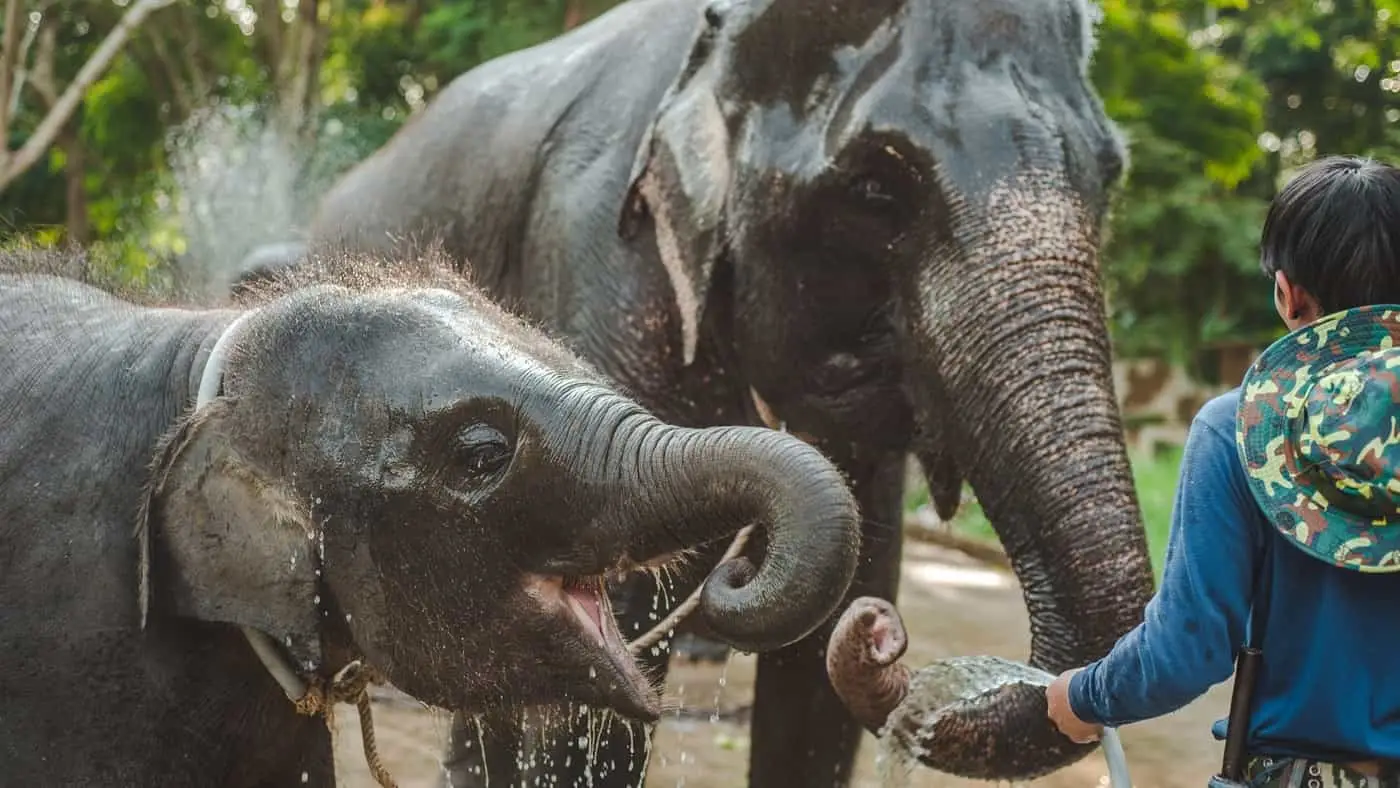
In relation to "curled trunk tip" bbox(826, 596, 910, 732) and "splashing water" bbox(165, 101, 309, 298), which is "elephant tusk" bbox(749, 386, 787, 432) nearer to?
"curled trunk tip" bbox(826, 596, 910, 732)

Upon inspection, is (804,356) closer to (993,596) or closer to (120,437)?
(120,437)

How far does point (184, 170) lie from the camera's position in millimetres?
14461

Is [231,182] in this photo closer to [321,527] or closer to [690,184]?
[690,184]

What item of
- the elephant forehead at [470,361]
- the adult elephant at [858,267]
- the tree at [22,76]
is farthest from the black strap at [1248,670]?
the tree at [22,76]

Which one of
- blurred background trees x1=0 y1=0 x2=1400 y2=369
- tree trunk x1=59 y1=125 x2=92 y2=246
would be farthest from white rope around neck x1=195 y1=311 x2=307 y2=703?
tree trunk x1=59 y1=125 x2=92 y2=246

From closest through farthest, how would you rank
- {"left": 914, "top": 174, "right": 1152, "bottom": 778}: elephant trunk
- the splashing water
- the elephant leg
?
1. {"left": 914, "top": 174, "right": 1152, "bottom": 778}: elephant trunk
2. the elephant leg
3. the splashing water

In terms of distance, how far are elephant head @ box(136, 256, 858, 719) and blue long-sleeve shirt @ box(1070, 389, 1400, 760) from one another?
57cm

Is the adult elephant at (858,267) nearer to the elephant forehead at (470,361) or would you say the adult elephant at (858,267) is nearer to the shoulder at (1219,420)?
the shoulder at (1219,420)

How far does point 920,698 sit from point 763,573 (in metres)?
0.72

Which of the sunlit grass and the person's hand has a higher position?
the person's hand

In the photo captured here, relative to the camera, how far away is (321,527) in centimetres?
243

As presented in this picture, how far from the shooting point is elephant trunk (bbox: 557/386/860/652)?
2.11 m

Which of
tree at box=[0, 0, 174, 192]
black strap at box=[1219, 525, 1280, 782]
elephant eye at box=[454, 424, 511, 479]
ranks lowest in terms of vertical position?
tree at box=[0, 0, 174, 192]

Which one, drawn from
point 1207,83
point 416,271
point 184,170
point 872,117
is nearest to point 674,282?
point 872,117
